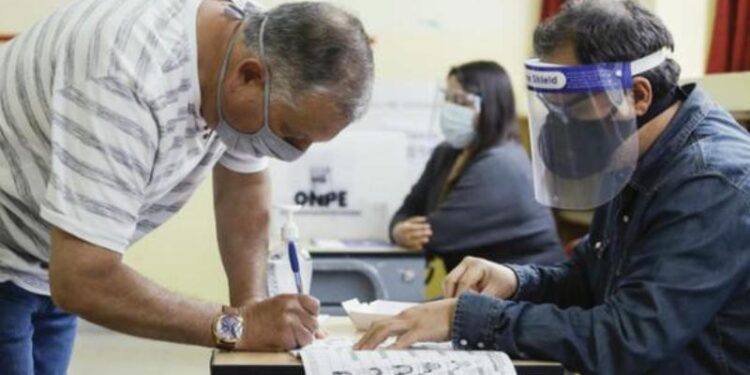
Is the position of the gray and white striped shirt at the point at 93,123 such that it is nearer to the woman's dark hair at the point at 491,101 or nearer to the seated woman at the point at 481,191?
the seated woman at the point at 481,191

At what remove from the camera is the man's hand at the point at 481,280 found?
5.03 ft

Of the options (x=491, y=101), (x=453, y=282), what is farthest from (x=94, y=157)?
(x=491, y=101)

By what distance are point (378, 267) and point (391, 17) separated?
1168mm

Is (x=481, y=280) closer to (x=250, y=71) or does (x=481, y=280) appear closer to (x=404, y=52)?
(x=250, y=71)

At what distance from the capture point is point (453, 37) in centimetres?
384

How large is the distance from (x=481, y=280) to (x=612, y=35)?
0.44 m

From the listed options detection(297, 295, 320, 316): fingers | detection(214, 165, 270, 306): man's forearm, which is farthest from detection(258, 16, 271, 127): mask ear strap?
detection(214, 165, 270, 306): man's forearm

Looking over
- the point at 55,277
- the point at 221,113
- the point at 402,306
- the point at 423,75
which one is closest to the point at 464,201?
the point at 423,75

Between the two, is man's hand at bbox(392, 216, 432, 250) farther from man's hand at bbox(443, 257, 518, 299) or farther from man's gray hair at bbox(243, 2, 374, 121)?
man's gray hair at bbox(243, 2, 374, 121)

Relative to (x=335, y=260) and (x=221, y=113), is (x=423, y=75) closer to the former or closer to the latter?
(x=335, y=260)

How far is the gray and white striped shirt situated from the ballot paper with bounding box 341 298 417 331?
333mm

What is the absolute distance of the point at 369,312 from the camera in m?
1.45

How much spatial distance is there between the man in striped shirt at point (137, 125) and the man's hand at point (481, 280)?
0.98 feet

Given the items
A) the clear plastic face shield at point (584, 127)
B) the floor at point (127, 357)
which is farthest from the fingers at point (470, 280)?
the floor at point (127, 357)
